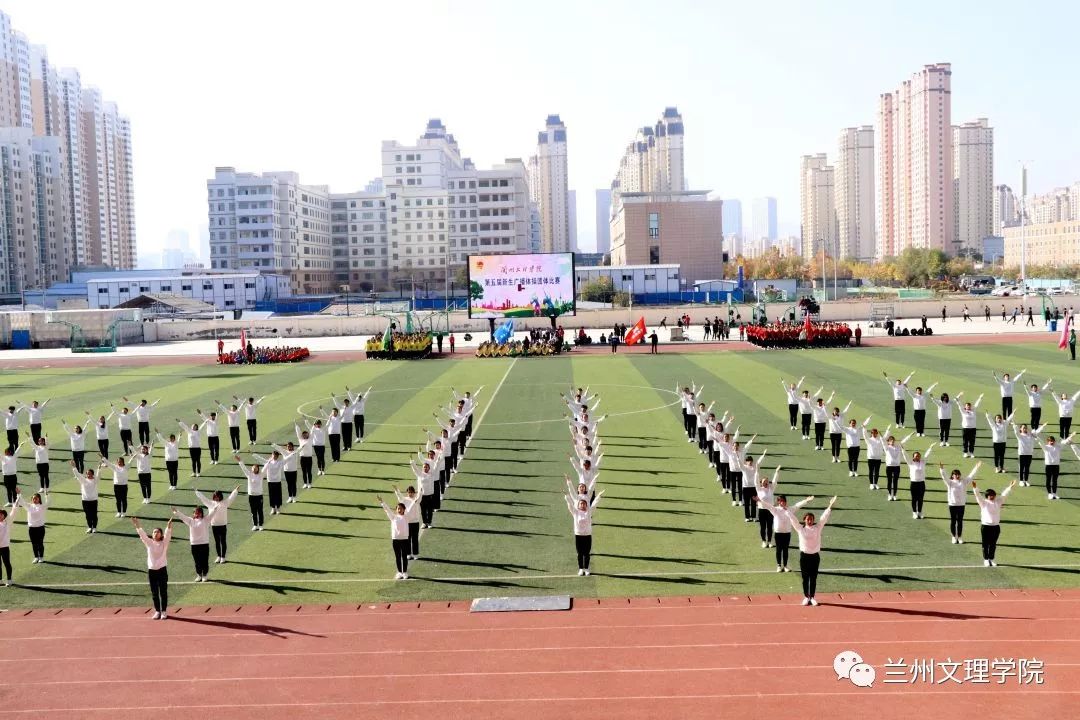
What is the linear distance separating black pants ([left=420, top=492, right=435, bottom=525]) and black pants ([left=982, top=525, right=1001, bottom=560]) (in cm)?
906

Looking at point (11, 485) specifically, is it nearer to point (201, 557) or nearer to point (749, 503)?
point (201, 557)

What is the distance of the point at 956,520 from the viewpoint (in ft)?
51.2

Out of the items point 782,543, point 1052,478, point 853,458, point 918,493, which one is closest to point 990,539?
point 918,493

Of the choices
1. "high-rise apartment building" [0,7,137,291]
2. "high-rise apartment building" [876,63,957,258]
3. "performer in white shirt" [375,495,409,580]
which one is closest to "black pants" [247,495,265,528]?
"performer in white shirt" [375,495,409,580]

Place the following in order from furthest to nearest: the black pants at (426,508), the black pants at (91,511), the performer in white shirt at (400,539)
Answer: the black pants at (426,508) < the black pants at (91,511) < the performer in white shirt at (400,539)

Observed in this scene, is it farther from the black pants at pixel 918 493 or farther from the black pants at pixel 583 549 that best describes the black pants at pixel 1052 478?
the black pants at pixel 583 549

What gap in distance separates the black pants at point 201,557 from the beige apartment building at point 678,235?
122491 mm

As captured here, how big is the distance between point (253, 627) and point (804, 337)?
43.1m

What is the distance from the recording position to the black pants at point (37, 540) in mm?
15867

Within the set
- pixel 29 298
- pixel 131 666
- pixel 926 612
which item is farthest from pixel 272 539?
pixel 29 298

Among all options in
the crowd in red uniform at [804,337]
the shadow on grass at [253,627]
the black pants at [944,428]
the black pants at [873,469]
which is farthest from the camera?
the crowd in red uniform at [804,337]

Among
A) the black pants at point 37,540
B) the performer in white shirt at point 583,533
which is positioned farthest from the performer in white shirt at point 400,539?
the black pants at point 37,540

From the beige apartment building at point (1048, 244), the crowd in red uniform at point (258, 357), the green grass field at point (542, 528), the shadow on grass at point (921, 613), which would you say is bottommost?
the shadow on grass at point (921, 613)

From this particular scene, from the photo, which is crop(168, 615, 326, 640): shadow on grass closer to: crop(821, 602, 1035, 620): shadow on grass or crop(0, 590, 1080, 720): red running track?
crop(0, 590, 1080, 720): red running track
